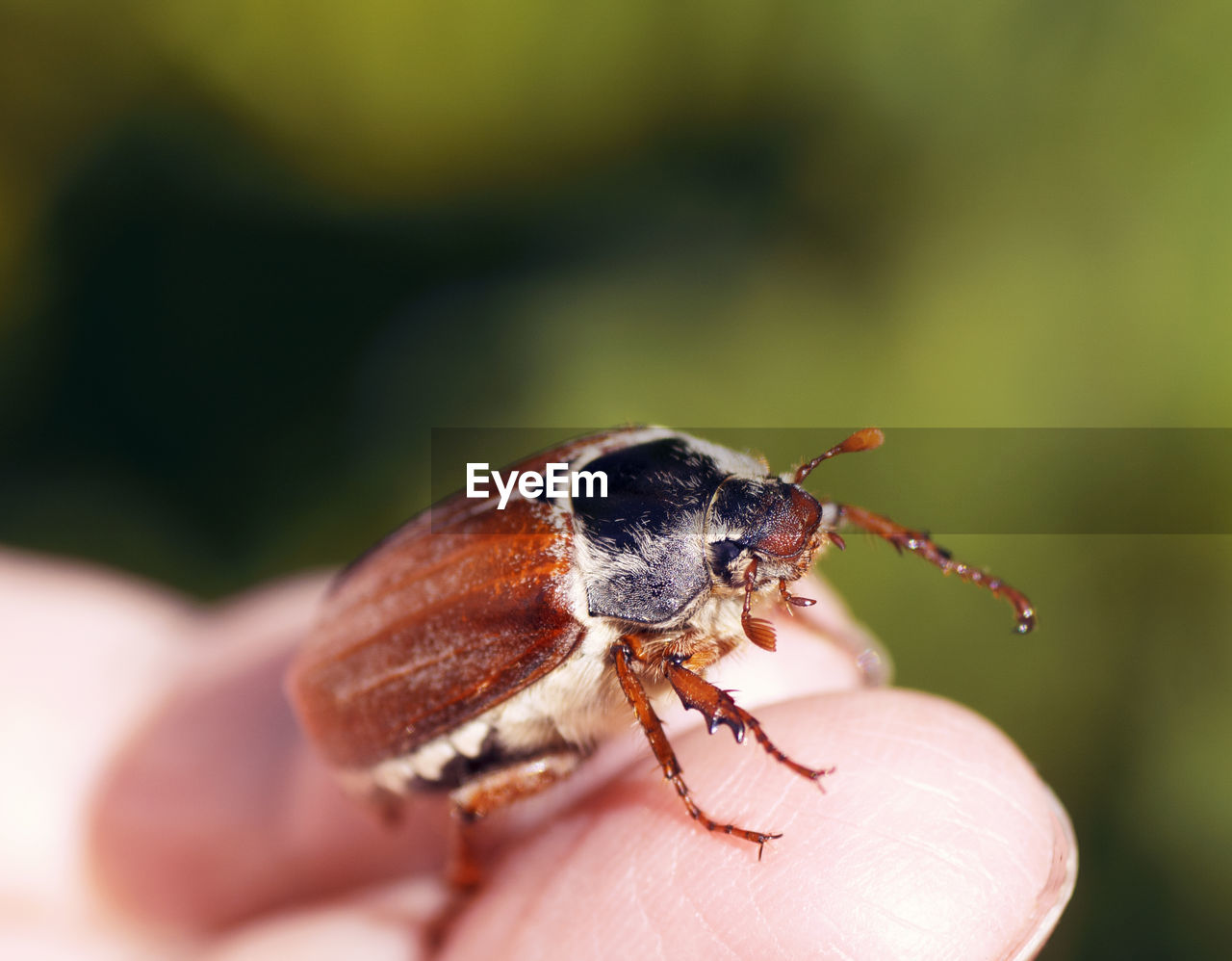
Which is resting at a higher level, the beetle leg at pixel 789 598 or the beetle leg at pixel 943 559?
the beetle leg at pixel 943 559

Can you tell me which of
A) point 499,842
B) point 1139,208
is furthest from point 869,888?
point 1139,208

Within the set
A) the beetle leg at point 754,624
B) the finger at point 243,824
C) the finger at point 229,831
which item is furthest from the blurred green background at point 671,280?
the beetle leg at point 754,624

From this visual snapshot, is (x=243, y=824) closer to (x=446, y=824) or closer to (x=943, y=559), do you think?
(x=446, y=824)

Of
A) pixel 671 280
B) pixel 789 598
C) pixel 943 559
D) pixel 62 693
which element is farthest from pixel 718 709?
pixel 671 280

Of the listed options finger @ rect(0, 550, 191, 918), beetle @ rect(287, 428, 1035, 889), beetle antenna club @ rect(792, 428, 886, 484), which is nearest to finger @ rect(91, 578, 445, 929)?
finger @ rect(0, 550, 191, 918)

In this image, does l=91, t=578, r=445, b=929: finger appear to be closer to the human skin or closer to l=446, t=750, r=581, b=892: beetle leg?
the human skin

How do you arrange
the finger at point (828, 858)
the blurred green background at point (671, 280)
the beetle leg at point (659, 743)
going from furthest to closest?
the blurred green background at point (671, 280) → the beetle leg at point (659, 743) → the finger at point (828, 858)

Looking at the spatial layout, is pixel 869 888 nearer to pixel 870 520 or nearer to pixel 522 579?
pixel 870 520

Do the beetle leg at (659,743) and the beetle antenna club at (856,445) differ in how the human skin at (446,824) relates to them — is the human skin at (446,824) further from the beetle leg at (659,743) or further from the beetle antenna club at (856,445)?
the beetle antenna club at (856,445)
